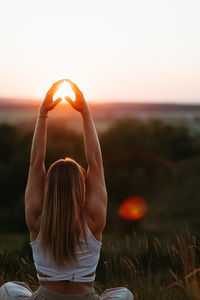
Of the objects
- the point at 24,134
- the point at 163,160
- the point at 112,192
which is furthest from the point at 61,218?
the point at 163,160

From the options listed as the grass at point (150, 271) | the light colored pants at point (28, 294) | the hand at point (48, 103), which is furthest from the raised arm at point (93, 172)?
the grass at point (150, 271)

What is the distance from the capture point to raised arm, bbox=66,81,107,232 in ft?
7.81

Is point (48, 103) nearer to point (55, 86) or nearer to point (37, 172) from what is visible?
point (55, 86)

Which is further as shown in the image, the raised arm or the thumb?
the thumb

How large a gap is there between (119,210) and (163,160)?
1125 cm

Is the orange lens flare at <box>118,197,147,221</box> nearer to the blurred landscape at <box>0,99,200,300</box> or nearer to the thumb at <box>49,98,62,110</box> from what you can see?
the blurred landscape at <box>0,99,200,300</box>

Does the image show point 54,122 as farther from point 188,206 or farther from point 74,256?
point 74,256

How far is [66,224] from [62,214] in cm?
6

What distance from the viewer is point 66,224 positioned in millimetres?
2283

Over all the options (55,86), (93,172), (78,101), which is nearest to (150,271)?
(93,172)

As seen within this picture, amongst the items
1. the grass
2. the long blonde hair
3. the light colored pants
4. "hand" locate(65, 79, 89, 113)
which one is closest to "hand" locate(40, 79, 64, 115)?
"hand" locate(65, 79, 89, 113)

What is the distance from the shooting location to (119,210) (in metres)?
37.7

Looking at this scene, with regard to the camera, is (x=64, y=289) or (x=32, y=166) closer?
(x=64, y=289)

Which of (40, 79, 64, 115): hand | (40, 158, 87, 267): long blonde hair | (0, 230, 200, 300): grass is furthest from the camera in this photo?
(0, 230, 200, 300): grass
